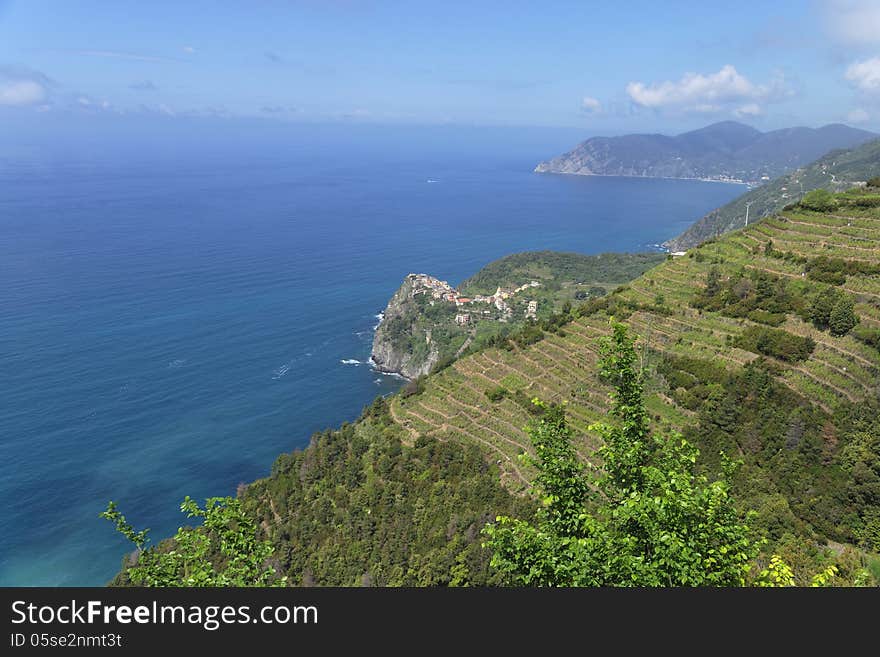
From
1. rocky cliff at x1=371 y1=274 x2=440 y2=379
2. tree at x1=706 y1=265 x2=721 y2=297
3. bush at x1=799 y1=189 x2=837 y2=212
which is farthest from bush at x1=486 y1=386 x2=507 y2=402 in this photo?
rocky cliff at x1=371 y1=274 x2=440 y2=379

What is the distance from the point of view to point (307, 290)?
10094cm

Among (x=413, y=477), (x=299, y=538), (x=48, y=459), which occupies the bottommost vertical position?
(x=48, y=459)

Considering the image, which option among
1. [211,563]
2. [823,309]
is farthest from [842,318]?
[211,563]

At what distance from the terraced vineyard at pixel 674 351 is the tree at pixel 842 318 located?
0.44 m

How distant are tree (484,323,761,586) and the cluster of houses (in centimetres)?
7401

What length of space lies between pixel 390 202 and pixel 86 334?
437 ft

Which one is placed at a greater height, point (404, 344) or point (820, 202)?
point (820, 202)

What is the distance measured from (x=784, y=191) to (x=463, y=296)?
346ft

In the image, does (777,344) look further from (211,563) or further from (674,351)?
(211,563)

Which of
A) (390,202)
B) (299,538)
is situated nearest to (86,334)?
(299,538)

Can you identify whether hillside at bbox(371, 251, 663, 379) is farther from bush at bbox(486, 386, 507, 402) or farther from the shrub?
the shrub

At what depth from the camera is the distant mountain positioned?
129m

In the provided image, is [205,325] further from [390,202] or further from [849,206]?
[390,202]

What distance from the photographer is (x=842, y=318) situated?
1213 inches
